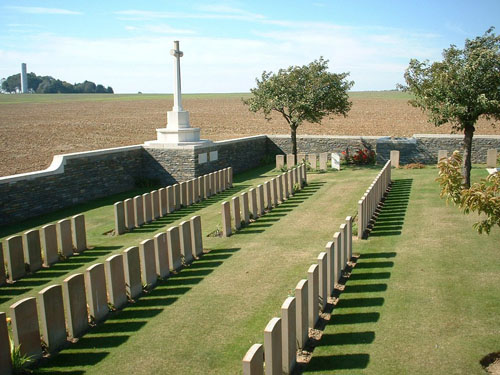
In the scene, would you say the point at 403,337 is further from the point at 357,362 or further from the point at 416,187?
the point at 416,187

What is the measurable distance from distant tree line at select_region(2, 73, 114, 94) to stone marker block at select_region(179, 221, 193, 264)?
506 ft

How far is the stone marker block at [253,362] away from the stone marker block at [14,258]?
18.4 feet

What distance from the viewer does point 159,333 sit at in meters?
6.32

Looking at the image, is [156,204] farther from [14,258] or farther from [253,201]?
[14,258]

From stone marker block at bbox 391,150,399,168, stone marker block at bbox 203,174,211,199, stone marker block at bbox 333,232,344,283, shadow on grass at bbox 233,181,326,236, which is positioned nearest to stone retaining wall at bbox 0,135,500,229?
stone marker block at bbox 391,150,399,168

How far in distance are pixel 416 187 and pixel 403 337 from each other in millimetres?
10619

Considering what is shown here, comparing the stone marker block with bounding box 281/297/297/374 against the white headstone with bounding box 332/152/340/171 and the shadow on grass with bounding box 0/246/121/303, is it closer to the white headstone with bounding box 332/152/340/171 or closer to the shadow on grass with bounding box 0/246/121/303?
the shadow on grass with bounding box 0/246/121/303

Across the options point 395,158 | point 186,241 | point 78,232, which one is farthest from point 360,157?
point 78,232

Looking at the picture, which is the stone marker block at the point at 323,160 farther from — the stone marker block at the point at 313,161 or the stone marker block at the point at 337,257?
the stone marker block at the point at 337,257

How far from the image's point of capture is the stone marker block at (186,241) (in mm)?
9016

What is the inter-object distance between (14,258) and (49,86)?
154 metres

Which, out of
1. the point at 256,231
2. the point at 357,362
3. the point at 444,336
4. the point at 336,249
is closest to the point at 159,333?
the point at 357,362

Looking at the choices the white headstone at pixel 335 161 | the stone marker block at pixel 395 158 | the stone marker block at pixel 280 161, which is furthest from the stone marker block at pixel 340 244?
the stone marker block at pixel 395 158

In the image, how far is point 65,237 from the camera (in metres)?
9.78
